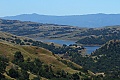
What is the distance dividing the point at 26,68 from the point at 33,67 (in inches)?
231

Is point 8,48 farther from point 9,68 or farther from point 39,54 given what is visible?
point 9,68

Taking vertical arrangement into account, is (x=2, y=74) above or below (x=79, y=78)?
above

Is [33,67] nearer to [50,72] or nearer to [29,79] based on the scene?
[50,72]

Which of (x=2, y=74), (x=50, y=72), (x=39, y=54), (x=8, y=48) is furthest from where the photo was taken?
(x=39, y=54)

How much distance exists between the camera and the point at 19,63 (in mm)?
129000

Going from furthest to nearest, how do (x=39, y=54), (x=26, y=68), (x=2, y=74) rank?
1. (x=39, y=54)
2. (x=26, y=68)
3. (x=2, y=74)

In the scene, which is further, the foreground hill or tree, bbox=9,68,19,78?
the foreground hill

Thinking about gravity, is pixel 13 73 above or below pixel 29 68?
above

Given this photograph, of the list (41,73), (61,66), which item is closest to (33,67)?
(41,73)

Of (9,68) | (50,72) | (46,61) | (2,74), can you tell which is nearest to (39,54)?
(46,61)

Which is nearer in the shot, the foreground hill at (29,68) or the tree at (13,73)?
the tree at (13,73)

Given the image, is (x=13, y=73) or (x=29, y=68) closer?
(x=13, y=73)

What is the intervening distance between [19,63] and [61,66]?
35311mm

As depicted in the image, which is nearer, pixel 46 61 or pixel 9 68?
pixel 9 68
